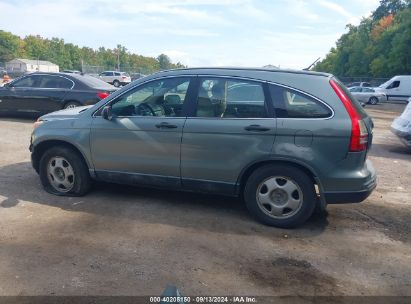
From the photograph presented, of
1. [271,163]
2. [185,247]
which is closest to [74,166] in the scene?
[185,247]

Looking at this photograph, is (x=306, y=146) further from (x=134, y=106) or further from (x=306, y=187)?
(x=134, y=106)

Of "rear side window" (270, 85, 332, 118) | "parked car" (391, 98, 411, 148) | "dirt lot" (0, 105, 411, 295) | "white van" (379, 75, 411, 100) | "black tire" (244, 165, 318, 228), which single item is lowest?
"dirt lot" (0, 105, 411, 295)

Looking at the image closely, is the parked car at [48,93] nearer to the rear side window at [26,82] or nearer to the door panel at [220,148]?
the rear side window at [26,82]

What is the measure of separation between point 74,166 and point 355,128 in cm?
351

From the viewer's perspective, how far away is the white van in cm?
3203

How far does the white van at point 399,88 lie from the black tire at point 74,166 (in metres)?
31.9

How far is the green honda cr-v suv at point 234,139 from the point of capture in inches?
173

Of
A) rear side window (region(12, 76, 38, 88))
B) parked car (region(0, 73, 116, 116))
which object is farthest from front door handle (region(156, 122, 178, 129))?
rear side window (region(12, 76, 38, 88))

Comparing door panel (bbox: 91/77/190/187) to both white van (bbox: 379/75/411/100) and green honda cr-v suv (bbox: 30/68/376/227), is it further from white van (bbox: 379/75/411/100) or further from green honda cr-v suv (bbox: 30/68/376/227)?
white van (bbox: 379/75/411/100)

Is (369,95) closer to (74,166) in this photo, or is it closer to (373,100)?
(373,100)

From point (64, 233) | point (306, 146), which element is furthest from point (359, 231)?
point (64, 233)

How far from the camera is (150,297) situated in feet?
10.6

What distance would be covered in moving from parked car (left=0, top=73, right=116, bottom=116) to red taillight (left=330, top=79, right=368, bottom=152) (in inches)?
324

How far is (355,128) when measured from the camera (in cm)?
428
